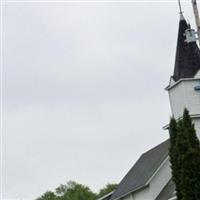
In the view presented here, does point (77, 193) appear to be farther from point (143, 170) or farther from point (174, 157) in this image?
point (174, 157)

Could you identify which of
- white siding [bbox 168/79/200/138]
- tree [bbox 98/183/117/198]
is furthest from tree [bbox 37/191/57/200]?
white siding [bbox 168/79/200/138]

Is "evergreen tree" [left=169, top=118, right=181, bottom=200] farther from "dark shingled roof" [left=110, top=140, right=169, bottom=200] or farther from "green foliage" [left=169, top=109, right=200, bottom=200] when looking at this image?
"dark shingled roof" [left=110, top=140, right=169, bottom=200]

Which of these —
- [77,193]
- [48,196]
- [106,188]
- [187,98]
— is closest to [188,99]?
[187,98]

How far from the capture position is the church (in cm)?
3266

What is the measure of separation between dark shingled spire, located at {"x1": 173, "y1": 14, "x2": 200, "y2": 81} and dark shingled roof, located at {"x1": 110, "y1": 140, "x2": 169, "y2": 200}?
5.82m

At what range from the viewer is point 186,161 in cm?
2577

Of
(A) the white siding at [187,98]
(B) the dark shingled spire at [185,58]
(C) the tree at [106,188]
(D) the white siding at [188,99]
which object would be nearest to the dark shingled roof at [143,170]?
(D) the white siding at [188,99]

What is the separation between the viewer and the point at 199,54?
34.3m

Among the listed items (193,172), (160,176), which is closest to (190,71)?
(160,176)

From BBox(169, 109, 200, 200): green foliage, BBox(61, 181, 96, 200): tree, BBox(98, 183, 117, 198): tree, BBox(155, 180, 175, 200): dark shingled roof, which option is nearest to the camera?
BBox(169, 109, 200, 200): green foliage

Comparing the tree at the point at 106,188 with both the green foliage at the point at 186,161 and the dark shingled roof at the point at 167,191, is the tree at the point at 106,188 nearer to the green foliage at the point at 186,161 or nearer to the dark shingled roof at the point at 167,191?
the dark shingled roof at the point at 167,191

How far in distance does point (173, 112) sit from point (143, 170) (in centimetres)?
872

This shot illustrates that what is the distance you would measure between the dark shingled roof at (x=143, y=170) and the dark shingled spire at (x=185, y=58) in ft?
19.1

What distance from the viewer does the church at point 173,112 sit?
32.7 meters
